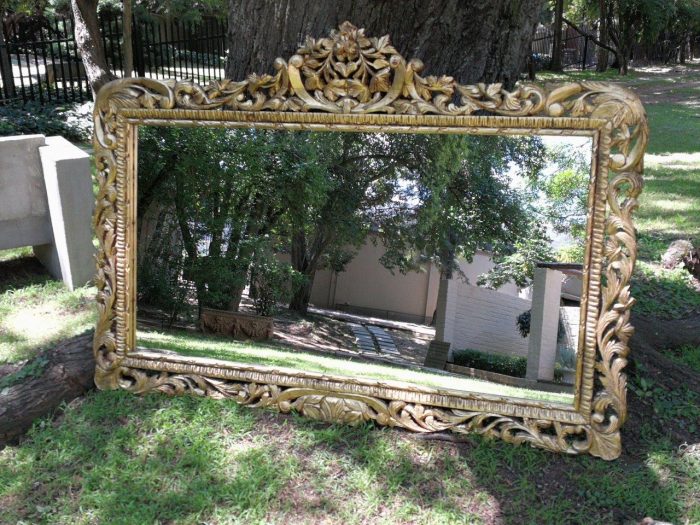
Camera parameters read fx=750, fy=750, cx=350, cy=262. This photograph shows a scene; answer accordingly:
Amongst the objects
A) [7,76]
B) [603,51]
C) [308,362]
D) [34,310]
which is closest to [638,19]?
[603,51]

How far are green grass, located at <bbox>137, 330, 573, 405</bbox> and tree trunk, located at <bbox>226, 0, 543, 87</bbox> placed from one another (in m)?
1.77

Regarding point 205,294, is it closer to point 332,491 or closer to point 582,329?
point 332,491

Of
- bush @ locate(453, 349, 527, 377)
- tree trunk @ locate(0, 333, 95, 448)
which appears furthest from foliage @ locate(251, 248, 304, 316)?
tree trunk @ locate(0, 333, 95, 448)

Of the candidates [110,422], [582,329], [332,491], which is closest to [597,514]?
[582,329]

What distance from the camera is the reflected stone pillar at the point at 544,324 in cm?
364

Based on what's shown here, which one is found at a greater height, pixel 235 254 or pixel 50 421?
pixel 235 254

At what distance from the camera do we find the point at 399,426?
3803mm

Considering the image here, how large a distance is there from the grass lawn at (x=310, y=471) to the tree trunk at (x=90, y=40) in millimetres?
8579

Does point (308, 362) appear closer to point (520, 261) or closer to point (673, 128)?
point (520, 261)

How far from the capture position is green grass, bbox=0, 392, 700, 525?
11.3ft

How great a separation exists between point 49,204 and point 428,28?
3885 millimetres

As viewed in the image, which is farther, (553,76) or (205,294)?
(553,76)

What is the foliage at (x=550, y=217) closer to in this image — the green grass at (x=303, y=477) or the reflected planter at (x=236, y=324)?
the green grass at (x=303, y=477)

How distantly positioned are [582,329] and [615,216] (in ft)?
1.78
